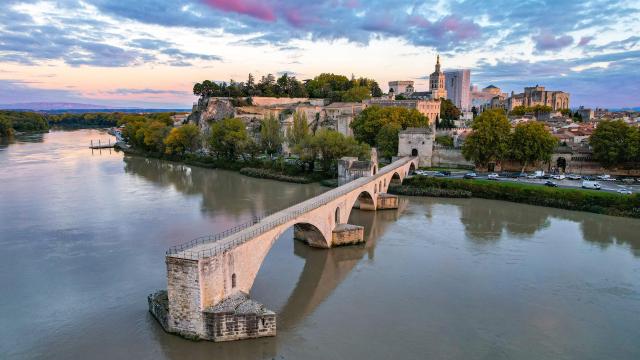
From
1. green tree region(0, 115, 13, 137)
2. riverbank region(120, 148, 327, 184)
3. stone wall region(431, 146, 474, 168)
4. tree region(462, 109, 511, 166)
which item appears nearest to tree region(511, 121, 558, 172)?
tree region(462, 109, 511, 166)

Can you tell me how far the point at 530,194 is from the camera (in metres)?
23.4

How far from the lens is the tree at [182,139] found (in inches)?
1565

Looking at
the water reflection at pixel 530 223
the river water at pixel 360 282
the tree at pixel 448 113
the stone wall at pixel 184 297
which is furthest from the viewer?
the tree at pixel 448 113

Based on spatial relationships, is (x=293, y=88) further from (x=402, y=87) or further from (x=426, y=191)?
(x=426, y=191)

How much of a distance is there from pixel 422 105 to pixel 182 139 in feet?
73.0

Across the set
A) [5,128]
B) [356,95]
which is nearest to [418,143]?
[356,95]

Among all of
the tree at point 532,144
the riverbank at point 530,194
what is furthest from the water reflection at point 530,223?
the tree at point 532,144

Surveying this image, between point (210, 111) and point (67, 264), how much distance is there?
34990 mm

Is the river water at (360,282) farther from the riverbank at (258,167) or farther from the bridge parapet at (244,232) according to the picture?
the riverbank at (258,167)

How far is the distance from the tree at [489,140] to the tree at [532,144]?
58 cm

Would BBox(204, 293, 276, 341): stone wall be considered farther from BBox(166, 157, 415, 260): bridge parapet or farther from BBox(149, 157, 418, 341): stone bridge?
BBox(166, 157, 415, 260): bridge parapet

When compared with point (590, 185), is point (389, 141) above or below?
above

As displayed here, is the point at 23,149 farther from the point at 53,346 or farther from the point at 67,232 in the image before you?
the point at 53,346

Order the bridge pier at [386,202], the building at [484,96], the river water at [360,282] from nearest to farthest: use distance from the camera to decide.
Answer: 1. the river water at [360,282]
2. the bridge pier at [386,202]
3. the building at [484,96]
